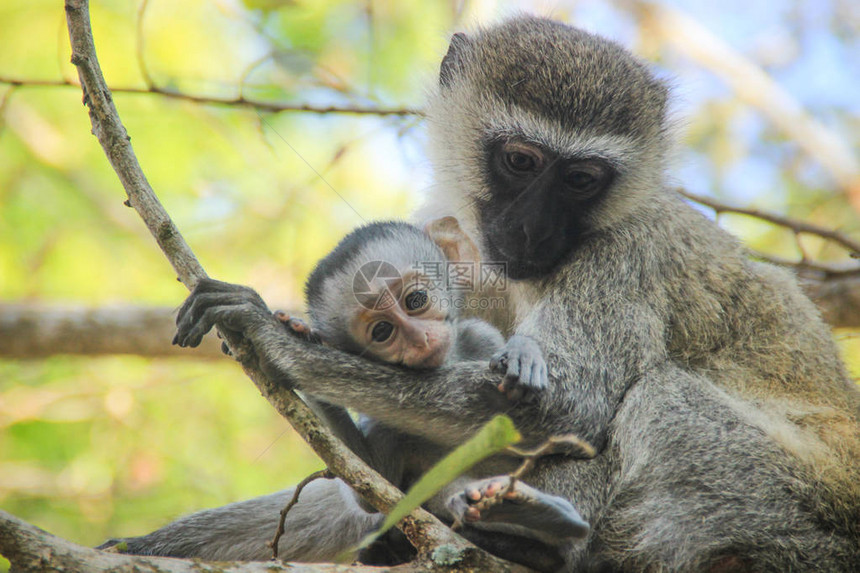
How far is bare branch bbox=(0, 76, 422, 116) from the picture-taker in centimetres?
493

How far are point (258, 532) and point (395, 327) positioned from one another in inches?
58.3

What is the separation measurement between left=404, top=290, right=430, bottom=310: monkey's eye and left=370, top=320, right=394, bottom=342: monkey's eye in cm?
13

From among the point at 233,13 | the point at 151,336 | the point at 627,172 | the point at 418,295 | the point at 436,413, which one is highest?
the point at 233,13

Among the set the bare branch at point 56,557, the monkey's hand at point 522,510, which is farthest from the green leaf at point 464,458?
the bare branch at point 56,557

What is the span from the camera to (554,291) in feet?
14.2

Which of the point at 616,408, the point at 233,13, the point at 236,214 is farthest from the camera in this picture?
the point at 236,214

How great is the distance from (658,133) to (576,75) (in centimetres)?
74

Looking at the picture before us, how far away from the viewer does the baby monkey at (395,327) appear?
368cm

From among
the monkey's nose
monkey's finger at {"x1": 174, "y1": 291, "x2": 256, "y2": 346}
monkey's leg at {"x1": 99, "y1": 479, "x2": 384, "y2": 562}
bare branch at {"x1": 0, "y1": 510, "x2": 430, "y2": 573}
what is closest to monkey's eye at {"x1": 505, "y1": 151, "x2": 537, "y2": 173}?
the monkey's nose

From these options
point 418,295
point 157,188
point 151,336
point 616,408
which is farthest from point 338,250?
point 157,188

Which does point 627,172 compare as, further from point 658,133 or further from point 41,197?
point 41,197

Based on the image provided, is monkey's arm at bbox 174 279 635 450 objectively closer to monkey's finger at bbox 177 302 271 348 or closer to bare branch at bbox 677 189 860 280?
monkey's finger at bbox 177 302 271 348

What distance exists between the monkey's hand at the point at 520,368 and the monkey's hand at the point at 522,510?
448 millimetres
